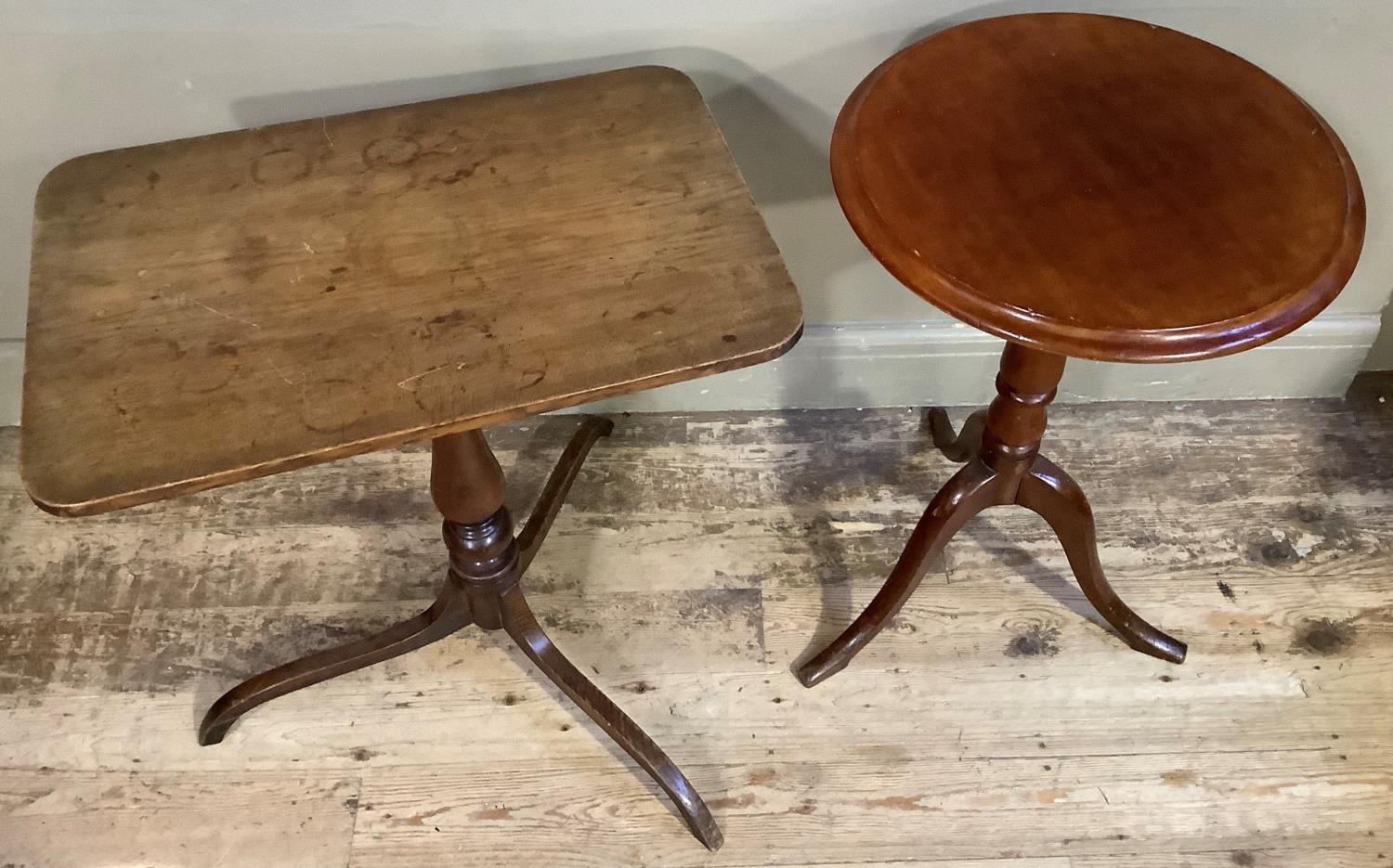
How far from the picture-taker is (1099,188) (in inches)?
36.6

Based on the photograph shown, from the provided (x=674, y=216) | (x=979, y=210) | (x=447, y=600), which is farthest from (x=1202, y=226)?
(x=447, y=600)

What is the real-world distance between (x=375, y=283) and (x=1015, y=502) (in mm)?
816

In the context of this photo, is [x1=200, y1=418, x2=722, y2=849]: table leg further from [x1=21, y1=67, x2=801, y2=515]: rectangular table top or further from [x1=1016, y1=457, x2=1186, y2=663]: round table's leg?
[x1=1016, y1=457, x2=1186, y2=663]: round table's leg

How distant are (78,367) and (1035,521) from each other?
1.24m

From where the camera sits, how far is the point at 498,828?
1.26 m

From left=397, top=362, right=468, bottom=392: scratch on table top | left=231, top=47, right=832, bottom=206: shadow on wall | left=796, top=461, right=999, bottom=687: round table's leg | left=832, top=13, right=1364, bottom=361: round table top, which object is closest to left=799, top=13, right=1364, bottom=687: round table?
left=832, top=13, right=1364, bottom=361: round table top

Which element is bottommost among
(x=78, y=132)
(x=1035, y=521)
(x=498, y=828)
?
(x=498, y=828)

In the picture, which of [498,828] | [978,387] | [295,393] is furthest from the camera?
[978,387]

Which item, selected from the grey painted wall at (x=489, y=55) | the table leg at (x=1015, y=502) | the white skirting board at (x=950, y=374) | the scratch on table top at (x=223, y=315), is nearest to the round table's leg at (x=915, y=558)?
the table leg at (x=1015, y=502)

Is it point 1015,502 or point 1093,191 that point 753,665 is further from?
point 1093,191

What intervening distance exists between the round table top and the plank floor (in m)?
0.67

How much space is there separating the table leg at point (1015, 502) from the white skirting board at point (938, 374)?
29 cm

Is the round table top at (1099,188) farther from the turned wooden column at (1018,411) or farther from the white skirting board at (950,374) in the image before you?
the white skirting board at (950,374)

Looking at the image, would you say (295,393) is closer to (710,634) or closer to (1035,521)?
(710,634)
